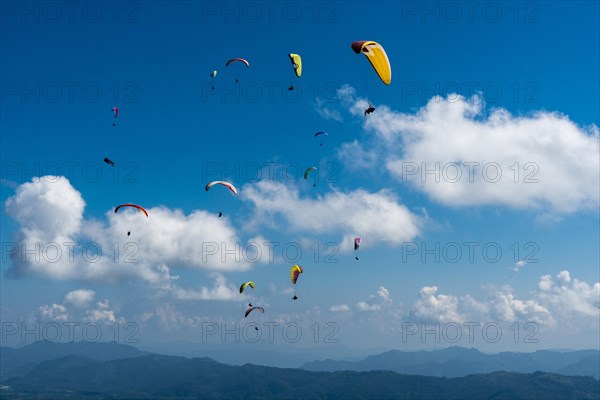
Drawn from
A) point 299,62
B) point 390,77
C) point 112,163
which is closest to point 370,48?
point 390,77

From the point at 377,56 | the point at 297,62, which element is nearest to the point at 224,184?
the point at 297,62

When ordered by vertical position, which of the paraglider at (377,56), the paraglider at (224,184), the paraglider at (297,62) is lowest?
the paraglider at (224,184)

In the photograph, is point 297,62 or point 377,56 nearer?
point 377,56

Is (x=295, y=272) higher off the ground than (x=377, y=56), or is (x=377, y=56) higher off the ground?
(x=377, y=56)

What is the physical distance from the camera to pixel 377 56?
132 ft

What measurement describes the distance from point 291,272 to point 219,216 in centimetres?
1941

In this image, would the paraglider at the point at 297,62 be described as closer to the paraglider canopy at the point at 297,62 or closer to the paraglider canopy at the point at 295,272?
the paraglider canopy at the point at 297,62

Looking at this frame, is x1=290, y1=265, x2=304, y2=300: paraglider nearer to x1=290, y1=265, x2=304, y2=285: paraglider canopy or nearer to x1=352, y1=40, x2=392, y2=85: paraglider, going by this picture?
x1=290, y1=265, x2=304, y2=285: paraglider canopy

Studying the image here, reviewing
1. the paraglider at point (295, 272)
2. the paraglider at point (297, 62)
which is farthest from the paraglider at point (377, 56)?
the paraglider at point (295, 272)

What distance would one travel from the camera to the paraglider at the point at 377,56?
3978 centimetres

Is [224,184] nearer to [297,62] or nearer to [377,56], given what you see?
[297,62]

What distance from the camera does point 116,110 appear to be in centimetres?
7712

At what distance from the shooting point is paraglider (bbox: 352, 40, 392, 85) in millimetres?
39781

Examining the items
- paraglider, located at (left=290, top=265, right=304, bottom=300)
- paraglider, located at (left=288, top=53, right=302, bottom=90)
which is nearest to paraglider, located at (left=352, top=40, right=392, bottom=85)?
paraglider, located at (left=288, top=53, right=302, bottom=90)
